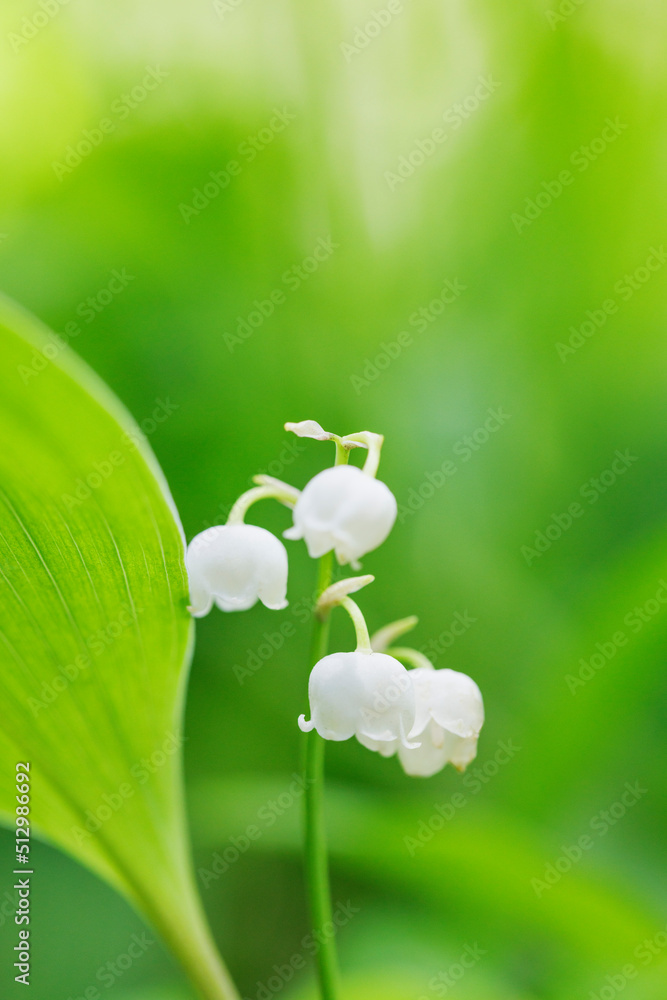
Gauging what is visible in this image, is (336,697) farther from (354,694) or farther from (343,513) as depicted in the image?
(343,513)

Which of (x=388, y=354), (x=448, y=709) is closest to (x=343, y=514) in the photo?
(x=448, y=709)

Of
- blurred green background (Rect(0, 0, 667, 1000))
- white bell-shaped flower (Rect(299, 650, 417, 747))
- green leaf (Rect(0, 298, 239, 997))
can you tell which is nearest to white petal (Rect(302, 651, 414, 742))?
white bell-shaped flower (Rect(299, 650, 417, 747))

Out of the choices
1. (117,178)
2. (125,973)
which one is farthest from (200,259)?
(125,973)

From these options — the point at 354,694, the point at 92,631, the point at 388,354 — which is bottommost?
the point at 92,631

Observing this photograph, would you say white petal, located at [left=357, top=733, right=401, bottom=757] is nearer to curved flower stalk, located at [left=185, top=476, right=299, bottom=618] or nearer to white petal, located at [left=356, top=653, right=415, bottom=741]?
white petal, located at [left=356, top=653, right=415, bottom=741]

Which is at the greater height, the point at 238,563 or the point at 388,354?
the point at 388,354

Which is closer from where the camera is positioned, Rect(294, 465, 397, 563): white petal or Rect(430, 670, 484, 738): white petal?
Rect(294, 465, 397, 563): white petal
